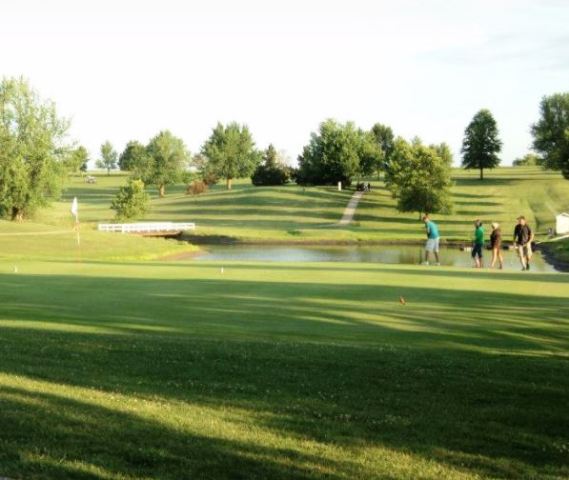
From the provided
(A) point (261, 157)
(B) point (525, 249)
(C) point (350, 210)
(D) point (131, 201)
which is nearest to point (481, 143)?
(C) point (350, 210)

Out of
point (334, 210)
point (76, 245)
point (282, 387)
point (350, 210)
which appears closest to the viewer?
point (282, 387)

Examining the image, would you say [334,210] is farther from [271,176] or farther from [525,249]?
[525,249]

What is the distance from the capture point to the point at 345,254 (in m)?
70.4

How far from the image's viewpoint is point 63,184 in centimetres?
8244

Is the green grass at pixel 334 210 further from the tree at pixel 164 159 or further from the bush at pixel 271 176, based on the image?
the bush at pixel 271 176

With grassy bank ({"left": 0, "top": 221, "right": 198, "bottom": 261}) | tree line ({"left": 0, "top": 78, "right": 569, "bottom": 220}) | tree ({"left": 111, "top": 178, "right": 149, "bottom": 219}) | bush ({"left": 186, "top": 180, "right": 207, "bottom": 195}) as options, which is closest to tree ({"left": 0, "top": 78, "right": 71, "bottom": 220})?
tree line ({"left": 0, "top": 78, "right": 569, "bottom": 220})

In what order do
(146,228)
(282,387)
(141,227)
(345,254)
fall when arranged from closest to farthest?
(282,387), (345,254), (141,227), (146,228)

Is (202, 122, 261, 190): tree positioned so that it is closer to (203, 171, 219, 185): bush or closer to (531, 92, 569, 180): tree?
(203, 171, 219, 185): bush

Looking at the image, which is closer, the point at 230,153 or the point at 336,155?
the point at 336,155

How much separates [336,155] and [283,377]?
120233mm

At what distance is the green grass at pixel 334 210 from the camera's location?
90775mm

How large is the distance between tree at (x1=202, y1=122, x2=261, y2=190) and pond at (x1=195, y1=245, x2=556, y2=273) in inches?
2824

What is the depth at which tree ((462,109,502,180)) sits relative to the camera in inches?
4956

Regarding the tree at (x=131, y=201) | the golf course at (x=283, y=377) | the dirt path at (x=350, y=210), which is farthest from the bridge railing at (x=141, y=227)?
the golf course at (x=283, y=377)
